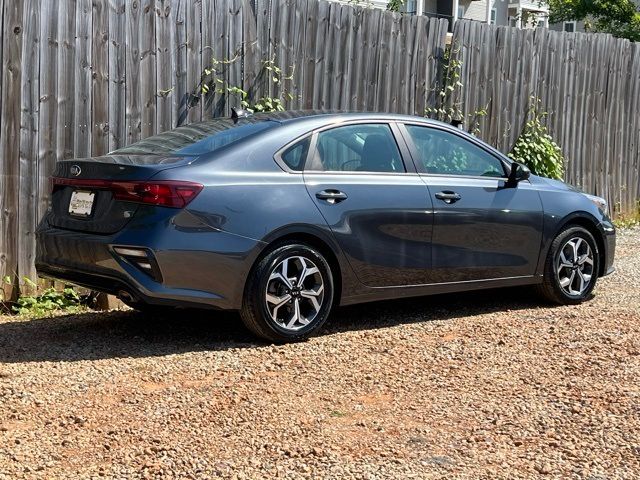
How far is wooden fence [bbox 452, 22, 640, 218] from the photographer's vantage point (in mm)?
11398

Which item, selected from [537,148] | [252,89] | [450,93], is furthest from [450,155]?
[537,148]

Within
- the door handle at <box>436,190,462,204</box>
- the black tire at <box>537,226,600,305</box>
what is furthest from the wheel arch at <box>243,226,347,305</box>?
the black tire at <box>537,226,600,305</box>

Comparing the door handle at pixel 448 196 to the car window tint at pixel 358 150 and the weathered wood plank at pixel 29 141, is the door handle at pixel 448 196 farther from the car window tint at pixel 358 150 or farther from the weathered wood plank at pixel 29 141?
the weathered wood plank at pixel 29 141

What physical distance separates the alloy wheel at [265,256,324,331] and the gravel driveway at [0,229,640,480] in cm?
20

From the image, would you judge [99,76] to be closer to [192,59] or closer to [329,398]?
[192,59]

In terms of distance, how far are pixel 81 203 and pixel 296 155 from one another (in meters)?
1.39

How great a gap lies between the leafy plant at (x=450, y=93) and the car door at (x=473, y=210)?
3066 millimetres

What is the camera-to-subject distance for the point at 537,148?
11.9 meters

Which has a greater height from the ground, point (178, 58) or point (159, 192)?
point (178, 58)

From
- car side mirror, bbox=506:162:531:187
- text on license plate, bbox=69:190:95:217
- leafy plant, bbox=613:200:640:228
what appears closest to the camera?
text on license plate, bbox=69:190:95:217

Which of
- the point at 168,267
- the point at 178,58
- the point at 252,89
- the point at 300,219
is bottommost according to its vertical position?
the point at 168,267

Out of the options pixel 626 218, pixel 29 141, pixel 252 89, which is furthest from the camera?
pixel 626 218

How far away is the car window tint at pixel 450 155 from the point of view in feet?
24.3

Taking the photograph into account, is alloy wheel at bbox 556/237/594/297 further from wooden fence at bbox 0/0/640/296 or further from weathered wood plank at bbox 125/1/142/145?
weathered wood plank at bbox 125/1/142/145
